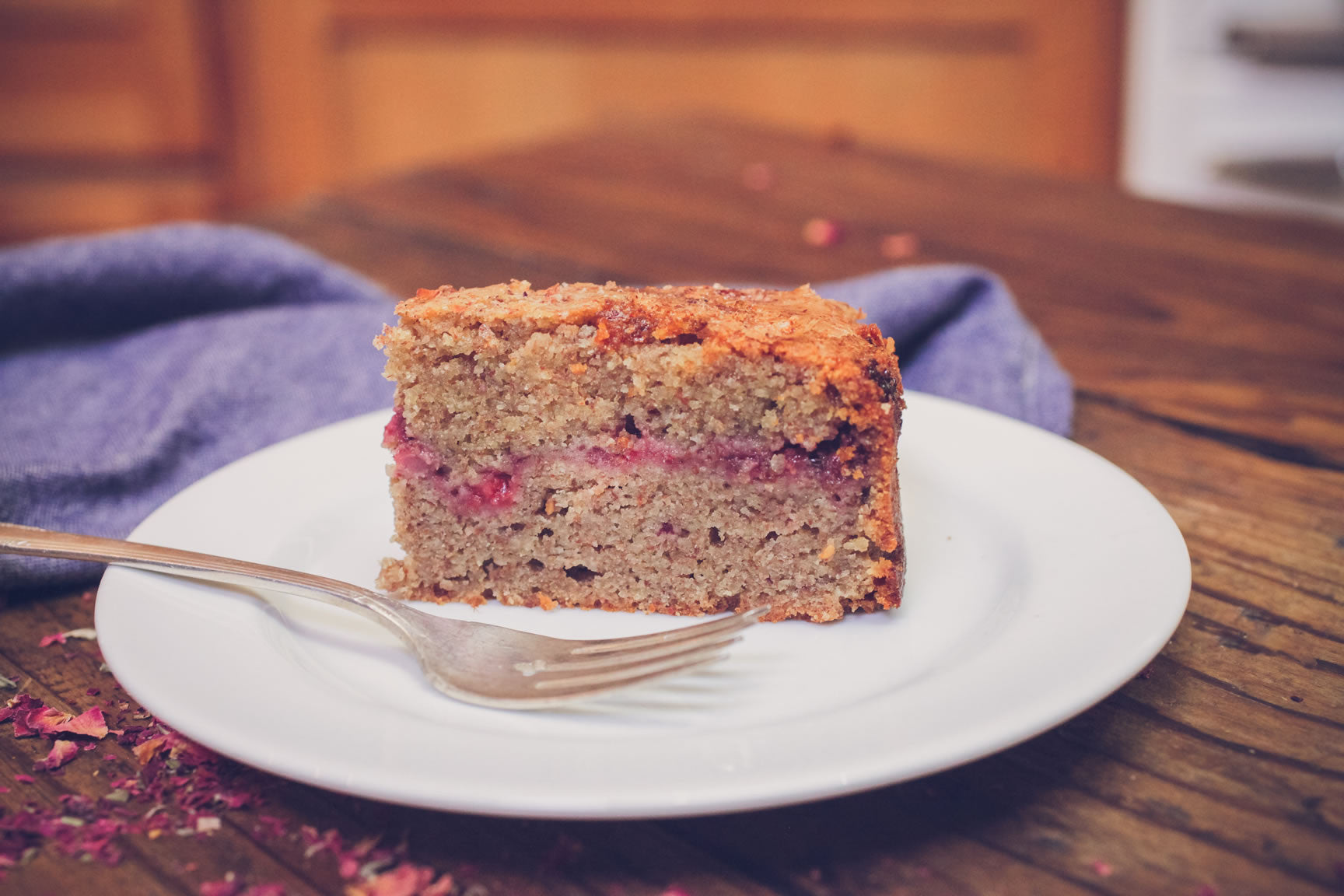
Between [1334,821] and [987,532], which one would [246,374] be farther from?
[1334,821]

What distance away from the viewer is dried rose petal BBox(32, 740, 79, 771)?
137 cm

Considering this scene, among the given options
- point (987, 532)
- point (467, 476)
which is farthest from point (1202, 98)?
point (467, 476)

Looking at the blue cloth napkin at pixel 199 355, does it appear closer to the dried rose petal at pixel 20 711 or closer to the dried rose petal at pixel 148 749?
the dried rose petal at pixel 20 711

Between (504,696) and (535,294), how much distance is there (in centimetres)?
67

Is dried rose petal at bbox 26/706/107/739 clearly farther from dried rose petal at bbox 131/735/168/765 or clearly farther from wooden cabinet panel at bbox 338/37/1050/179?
wooden cabinet panel at bbox 338/37/1050/179

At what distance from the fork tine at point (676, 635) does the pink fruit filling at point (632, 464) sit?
0.31 metres

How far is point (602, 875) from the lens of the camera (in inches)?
46.0

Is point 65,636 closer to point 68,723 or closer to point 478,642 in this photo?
point 68,723

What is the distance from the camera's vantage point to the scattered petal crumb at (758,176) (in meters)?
3.93

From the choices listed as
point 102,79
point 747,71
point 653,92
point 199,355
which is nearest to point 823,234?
point 199,355

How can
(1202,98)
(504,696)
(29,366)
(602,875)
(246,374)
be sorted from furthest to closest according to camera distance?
(1202,98), (29,366), (246,374), (504,696), (602,875)

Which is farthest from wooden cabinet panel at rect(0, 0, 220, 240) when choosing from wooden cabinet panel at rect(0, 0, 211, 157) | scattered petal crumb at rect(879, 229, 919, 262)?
scattered petal crumb at rect(879, 229, 919, 262)

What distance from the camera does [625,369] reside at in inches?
67.6

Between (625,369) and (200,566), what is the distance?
0.64 m
